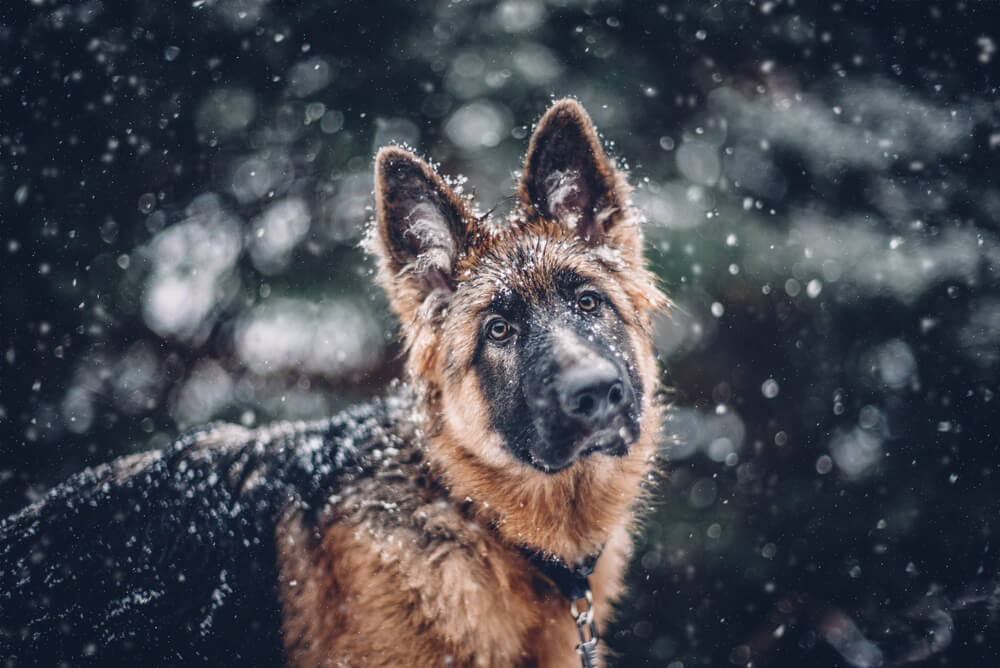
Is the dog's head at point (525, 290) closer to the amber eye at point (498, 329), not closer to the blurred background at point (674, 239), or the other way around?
the amber eye at point (498, 329)

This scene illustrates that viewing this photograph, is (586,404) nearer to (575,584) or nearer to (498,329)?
(498,329)

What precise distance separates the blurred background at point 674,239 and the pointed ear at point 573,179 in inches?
28.5

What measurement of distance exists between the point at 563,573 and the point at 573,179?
214 centimetres

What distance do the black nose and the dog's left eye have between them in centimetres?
60

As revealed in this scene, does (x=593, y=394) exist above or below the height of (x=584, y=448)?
above

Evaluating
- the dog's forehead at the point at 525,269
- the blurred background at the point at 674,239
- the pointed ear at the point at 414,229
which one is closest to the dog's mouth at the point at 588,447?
the dog's forehead at the point at 525,269

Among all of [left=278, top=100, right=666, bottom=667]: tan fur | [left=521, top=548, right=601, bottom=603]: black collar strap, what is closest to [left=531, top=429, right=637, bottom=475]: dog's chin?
[left=278, top=100, right=666, bottom=667]: tan fur

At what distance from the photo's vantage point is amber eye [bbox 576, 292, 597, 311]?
2.71 m

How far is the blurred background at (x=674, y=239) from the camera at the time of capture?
3.72m

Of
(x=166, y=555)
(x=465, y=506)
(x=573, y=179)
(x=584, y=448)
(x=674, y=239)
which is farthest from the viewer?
(x=674, y=239)

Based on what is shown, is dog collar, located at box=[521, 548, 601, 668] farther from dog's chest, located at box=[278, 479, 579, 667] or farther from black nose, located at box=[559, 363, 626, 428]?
black nose, located at box=[559, 363, 626, 428]

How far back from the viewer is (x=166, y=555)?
2.42 meters

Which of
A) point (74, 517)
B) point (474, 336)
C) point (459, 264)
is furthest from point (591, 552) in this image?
point (74, 517)

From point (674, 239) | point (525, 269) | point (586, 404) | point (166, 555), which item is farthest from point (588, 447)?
point (674, 239)
